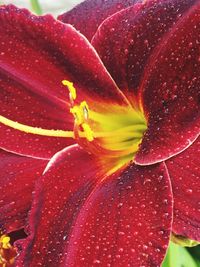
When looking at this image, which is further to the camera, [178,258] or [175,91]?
[178,258]

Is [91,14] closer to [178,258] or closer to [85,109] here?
[85,109]

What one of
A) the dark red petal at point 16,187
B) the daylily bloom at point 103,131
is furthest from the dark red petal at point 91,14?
the dark red petal at point 16,187

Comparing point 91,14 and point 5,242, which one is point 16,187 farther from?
point 91,14

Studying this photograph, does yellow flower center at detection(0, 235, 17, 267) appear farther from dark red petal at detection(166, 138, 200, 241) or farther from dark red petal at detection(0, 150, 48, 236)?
dark red petal at detection(166, 138, 200, 241)

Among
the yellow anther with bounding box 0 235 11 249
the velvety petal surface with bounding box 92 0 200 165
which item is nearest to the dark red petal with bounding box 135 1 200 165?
the velvety petal surface with bounding box 92 0 200 165

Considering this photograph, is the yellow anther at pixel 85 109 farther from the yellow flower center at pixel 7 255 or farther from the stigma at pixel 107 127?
the yellow flower center at pixel 7 255

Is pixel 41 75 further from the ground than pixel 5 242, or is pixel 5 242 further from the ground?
pixel 41 75

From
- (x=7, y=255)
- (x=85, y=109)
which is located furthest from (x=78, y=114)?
(x=7, y=255)

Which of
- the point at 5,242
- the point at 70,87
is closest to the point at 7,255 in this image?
the point at 5,242
